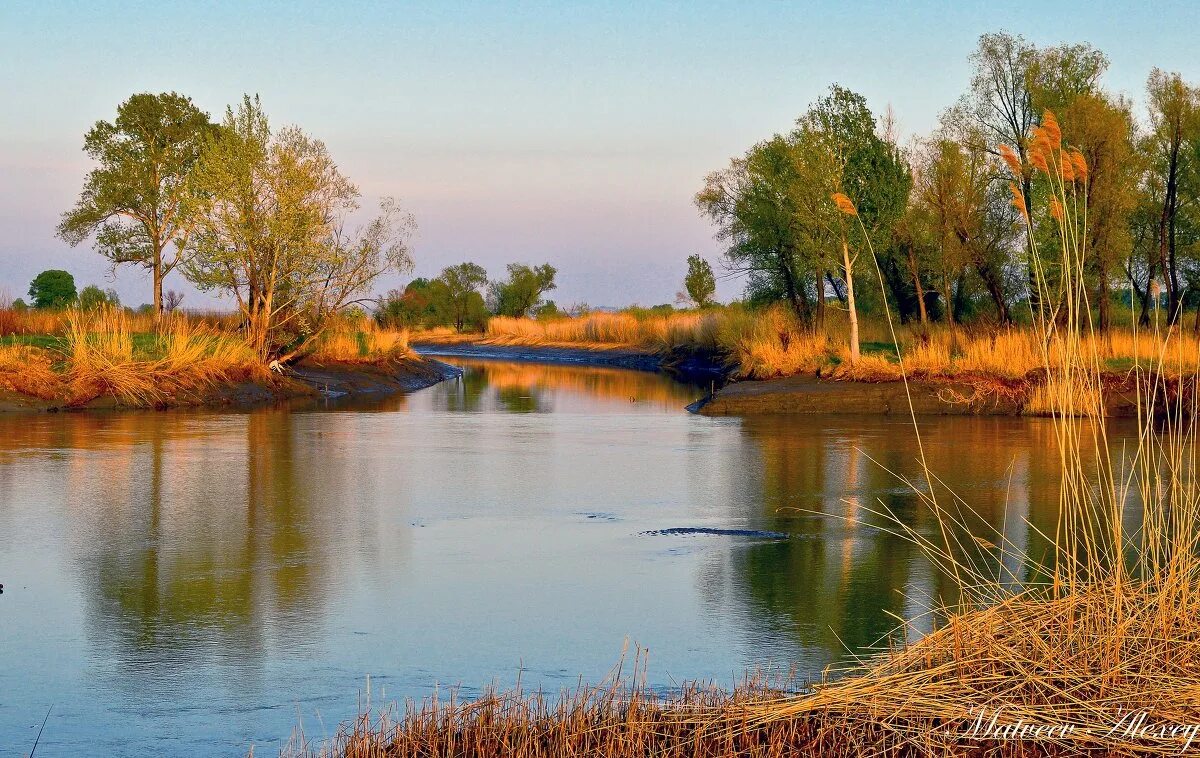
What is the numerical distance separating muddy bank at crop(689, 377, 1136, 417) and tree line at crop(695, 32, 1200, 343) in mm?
3498

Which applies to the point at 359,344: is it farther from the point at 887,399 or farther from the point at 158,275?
the point at 887,399

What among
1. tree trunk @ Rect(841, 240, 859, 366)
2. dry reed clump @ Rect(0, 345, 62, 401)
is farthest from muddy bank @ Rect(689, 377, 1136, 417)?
A: dry reed clump @ Rect(0, 345, 62, 401)

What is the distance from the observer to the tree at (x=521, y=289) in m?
78.2

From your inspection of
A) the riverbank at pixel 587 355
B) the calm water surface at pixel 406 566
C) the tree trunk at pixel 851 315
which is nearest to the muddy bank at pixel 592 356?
the riverbank at pixel 587 355

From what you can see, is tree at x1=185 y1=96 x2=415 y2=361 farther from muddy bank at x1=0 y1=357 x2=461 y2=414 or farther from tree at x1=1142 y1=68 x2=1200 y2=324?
tree at x1=1142 y1=68 x2=1200 y2=324

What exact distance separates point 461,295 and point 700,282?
22.3m

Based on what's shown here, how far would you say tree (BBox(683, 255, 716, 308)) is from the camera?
197 ft

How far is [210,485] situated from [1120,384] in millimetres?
17836

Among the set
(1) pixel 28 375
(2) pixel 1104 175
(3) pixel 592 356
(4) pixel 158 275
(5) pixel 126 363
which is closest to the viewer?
(1) pixel 28 375

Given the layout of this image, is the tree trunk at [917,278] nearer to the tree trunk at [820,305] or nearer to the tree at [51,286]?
the tree trunk at [820,305]

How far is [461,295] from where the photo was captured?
77.8 m

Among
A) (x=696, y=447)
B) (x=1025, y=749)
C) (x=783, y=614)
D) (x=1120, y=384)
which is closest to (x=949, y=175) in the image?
(x=1120, y=384)

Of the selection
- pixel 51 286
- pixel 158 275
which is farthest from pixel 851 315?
pixel 51 286

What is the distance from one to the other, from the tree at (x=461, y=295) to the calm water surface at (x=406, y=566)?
58.4 metres
